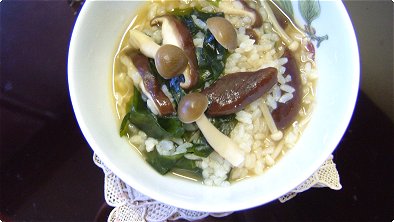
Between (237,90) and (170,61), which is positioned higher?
(170,61)

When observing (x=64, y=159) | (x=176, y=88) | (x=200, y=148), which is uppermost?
(x=176, y=88)

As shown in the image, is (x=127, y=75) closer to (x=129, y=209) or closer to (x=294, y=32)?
(x=129, y=209)

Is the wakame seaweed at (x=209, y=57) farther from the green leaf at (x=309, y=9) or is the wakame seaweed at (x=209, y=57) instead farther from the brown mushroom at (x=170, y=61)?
the green leaf at (x=309, y=9)

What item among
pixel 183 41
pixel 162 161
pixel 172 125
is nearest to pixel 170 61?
pixel 183 41

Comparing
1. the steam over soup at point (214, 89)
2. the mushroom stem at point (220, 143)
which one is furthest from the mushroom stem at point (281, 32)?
the mushroom stem at point (220, 143)

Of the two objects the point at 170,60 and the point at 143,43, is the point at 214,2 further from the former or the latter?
the point at 170,60

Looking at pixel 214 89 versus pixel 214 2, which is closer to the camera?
pixel 214 89
